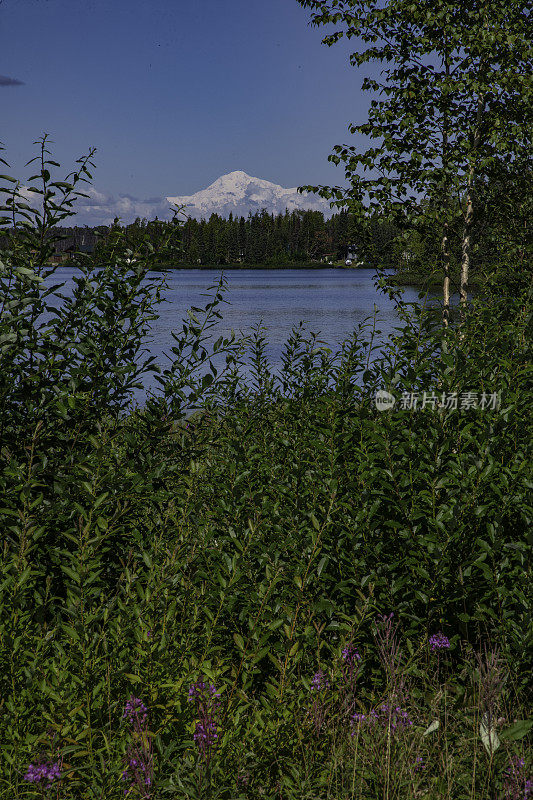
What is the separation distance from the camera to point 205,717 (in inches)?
78.8

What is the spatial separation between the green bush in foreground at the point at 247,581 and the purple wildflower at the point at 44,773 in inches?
0.5

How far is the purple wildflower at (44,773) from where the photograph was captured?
190 centimetres

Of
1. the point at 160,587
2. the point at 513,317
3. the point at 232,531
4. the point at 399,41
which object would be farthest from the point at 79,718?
the point at 399,41

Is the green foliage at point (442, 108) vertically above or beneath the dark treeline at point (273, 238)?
beneath

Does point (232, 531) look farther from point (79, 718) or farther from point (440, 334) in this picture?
point (440, 334)

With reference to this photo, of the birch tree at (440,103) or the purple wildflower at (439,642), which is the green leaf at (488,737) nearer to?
the purple wildflower at (439,642)

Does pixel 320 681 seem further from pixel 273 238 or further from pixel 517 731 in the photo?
pixel 273 238

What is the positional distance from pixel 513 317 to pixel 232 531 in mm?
4003

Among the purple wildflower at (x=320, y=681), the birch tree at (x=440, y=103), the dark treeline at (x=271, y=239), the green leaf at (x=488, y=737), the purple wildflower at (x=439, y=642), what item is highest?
the dark treeline at (x=271, y=239)

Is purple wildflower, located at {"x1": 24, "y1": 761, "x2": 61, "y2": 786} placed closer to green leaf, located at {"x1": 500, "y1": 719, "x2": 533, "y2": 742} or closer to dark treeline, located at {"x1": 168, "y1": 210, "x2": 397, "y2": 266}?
green leaf, located at {"x1": 500, "y1": 719, "x2": 533, "y2": 742}

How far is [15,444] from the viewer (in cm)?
353

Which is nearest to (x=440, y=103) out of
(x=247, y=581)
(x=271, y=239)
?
(x=247, y=581)

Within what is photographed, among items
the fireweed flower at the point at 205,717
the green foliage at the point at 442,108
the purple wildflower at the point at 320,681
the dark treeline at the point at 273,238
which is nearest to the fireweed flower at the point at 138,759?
the fireweed flower at the point at 205,717

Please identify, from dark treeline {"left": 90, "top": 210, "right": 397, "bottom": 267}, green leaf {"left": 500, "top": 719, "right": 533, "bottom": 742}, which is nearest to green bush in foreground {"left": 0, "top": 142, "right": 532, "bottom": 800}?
green leaf {"left": 500, "top": 719, "right": 533, "bottom": 742}
